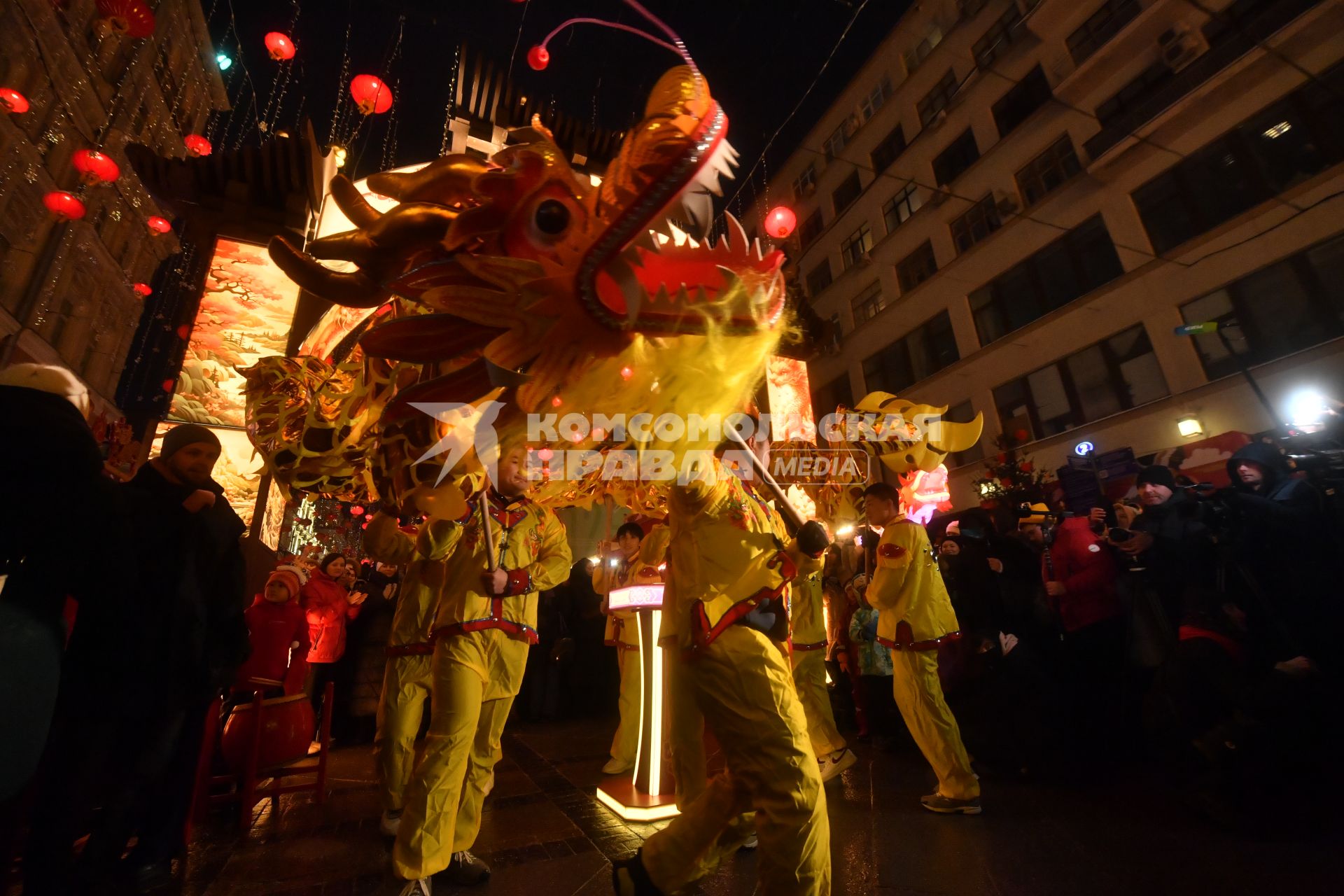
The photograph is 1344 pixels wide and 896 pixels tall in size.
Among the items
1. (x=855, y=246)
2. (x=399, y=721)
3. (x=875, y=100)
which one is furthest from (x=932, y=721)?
(x=875, y=100)

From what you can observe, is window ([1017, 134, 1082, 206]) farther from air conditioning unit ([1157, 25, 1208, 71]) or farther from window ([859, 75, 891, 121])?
window ([859, 75, 891, 121])

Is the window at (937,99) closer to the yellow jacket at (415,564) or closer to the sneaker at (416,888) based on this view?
the yellow jacket at (415,564)

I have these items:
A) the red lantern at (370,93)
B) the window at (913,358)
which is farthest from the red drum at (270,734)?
the window at (913,358)

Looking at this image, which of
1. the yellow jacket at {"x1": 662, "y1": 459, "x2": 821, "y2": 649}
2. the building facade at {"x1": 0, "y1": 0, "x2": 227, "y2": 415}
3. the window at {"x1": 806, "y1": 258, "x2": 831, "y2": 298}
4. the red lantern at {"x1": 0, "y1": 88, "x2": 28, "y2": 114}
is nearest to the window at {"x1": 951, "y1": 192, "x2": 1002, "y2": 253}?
the window at {"x1": 806, "y1": 258, "x2": 831, "y2": 298}

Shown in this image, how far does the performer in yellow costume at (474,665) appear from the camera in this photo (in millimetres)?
2379

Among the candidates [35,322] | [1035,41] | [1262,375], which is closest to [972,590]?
[1262,375]

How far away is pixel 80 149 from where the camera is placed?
699 inches

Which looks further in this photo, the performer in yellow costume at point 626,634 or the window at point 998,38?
the window at point 998,38

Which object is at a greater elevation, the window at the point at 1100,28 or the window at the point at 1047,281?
the window at the point at 1100,28

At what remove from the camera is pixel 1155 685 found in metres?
3.42

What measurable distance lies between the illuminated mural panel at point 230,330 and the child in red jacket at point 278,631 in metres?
2.50

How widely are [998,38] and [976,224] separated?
15.6 ft

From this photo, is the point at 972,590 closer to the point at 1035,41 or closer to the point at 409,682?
the point at 409,682

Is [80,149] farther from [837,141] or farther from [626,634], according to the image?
[837,141]
